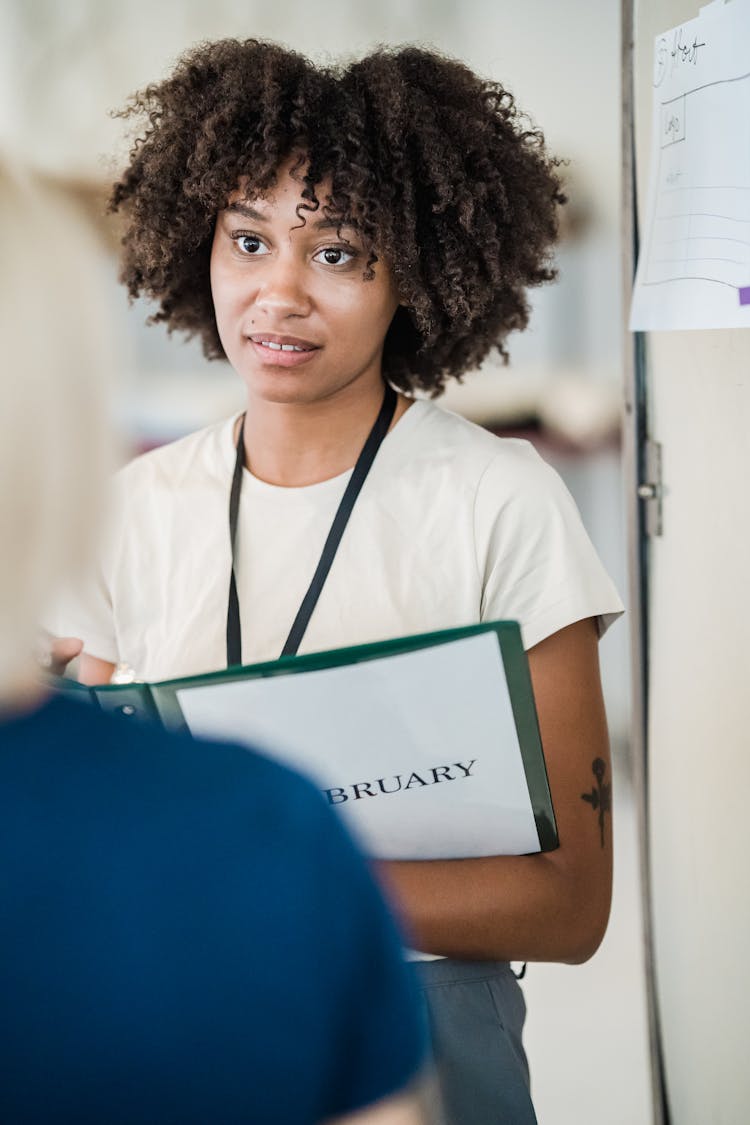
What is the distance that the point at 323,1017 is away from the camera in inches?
20.7

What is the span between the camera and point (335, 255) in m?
1.32

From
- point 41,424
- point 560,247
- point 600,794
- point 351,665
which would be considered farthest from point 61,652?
point 560,247

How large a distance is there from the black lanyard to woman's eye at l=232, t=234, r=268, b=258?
0.24 meters

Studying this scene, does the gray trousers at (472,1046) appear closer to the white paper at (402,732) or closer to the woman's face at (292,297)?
the white paper at (402,732)

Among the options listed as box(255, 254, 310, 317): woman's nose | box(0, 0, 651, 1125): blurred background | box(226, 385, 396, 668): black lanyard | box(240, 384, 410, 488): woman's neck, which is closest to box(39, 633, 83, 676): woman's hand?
box(226, 385, 396, 668): black lanyard

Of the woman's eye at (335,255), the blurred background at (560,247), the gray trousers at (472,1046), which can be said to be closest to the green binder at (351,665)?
the gray trousers at (472,1046)

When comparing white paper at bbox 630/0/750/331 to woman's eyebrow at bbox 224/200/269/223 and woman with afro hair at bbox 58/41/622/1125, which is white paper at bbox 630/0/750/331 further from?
woman's eyebrow at bbox 224/200/269/223

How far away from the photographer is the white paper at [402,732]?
3.26 feet

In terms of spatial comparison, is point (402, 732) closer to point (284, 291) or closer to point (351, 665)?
point (351, 665)

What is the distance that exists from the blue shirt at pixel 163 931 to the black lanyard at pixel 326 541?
768mm

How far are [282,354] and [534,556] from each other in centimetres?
37

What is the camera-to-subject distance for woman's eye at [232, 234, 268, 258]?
135cm

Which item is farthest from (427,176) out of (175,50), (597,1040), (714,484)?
(175,50)

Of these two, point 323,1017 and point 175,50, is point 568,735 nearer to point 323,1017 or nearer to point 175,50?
point 323,1017
